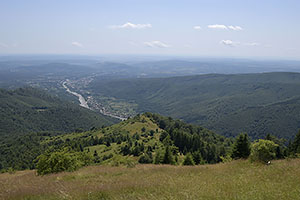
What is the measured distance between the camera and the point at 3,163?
9138 cm

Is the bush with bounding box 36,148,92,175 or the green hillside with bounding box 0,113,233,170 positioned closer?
the bush with bounding box 36,148,92,175

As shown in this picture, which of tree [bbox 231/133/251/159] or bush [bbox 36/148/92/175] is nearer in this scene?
bush [bbox 36/148/92/175]

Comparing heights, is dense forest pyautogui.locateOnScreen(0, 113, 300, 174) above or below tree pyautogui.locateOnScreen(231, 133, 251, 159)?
below

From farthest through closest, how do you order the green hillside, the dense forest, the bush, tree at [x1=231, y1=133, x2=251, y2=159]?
the green hillside < tree at [x1=231, y1=133, x2=251, y2=159] < the dense forest < the bush

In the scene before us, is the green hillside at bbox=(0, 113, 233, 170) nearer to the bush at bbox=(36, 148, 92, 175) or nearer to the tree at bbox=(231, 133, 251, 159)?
the bush at bbox=(36, 148, 92, 175)

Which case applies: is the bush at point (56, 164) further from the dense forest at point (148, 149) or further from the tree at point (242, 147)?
the tree at point (242, 147)

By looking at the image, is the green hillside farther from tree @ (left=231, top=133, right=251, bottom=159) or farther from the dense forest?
tree @ (left=231, top=133, right=251, bottom=159)

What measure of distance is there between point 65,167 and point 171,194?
1318 centimetres

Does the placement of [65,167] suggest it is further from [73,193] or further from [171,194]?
[171,194]

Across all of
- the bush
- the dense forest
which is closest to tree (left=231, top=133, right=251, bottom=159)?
the dense forest

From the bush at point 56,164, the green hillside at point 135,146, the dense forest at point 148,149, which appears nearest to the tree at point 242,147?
the dense forest at point 148,149

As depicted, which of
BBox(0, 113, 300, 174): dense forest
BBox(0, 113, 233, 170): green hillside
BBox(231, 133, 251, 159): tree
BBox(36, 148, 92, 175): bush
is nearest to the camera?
BBox(36, 148, 92, 175): bush

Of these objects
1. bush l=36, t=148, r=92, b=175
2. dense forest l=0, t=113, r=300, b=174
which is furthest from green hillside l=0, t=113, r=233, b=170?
bush l=36, t=148, r=92, b=175

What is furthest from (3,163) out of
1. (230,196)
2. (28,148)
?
(230,196)
